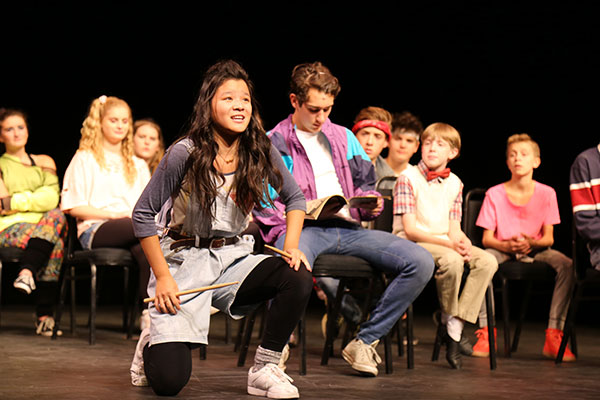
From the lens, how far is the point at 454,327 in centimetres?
329

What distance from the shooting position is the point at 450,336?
327 centimetres

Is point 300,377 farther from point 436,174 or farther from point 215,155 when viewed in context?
point 436,174

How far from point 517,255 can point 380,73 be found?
98.0 inches

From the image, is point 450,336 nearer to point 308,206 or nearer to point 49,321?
point 308,206

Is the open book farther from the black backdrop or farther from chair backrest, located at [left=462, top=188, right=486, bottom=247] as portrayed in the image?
the black backdrop

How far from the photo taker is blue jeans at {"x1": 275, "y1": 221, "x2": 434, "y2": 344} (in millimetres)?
2982

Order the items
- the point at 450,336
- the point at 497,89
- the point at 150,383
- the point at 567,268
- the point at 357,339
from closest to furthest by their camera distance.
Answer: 1. the point at 150,383
2. the point at 357,339
3. the point at 450,336
4. the point at 567,268
5. the point at 497,89

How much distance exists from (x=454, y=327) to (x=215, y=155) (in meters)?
1.42

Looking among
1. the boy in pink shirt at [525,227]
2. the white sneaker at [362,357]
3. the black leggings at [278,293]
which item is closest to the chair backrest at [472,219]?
the boy in pink shirt at [525,227]

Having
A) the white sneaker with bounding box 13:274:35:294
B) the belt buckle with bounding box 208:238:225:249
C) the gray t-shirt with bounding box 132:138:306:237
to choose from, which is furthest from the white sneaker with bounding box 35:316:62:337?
the belt buckle with bounding box 208:238:225:249

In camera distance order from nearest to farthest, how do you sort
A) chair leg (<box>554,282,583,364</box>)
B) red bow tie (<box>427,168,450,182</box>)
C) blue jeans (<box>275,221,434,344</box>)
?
blue jeans (<box>275,221,434,344</box>) → chair leg (<box>554,282,583,364</box>) → red bow tie (<box>427,168,450,182</box>)

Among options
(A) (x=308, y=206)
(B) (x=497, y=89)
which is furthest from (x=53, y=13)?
(A) (x=308, y=206)

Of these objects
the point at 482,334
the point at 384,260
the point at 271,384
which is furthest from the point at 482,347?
the point at 271,384

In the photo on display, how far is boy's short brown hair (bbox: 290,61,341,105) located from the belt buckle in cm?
93
